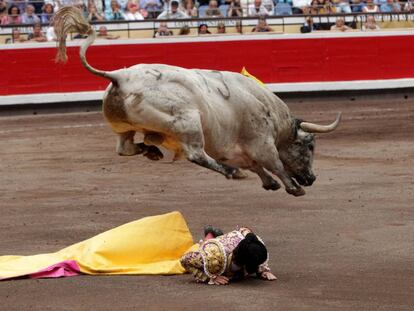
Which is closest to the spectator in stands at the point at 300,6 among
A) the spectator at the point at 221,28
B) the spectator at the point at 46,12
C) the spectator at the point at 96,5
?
the spectator at the point at 221,28

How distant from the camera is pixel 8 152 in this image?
1427cm

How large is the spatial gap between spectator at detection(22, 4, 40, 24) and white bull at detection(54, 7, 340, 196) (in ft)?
32.7

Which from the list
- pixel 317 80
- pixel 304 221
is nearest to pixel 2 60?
pixel 317 80

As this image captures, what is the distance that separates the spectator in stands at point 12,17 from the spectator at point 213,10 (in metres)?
3.16

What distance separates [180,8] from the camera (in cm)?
1892

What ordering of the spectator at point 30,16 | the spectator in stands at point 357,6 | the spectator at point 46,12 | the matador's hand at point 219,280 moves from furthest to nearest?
the spectator in stands at point 357,6, the spectator at point 30,16, the spectator at point 46,12, the matador's hand at point 219,280

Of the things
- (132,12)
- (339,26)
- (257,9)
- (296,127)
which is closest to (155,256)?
(296,127)

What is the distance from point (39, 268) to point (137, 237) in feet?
2.20

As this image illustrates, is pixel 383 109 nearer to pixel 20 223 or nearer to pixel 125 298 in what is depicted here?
pixel 20 223

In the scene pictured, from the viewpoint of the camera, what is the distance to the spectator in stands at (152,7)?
18891 millimetres

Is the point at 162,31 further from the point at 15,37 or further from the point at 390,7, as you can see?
the point at 390,7

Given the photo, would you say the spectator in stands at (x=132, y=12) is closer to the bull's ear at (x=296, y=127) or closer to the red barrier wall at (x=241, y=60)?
the red barrier wall at (x=241, y=60)

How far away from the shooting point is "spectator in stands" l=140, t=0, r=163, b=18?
1889 cm

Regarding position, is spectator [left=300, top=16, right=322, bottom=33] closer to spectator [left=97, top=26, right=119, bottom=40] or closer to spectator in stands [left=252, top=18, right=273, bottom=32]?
spectator in stands [left=252, top=18, right=273, bottom=32]
